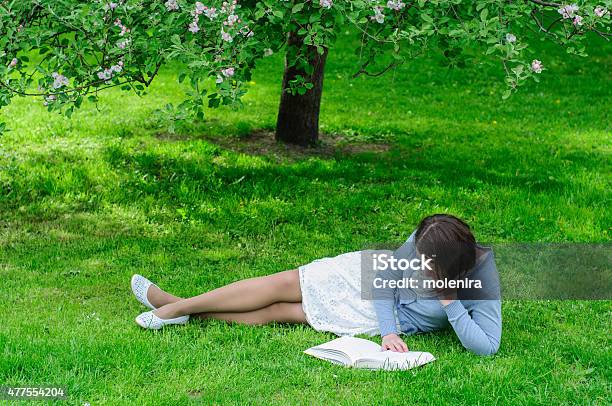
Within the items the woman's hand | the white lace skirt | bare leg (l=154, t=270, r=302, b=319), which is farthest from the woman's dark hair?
bare leg (l=154, t=270, r=302, b=319)

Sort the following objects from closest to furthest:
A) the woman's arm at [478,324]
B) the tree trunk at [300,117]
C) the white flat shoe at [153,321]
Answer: the woman's arm at [478,324] → the white flat shoe at [153,321] → the tree trunk at [300,117]

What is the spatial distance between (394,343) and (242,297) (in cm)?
93

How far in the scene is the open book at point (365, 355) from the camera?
4289 mm

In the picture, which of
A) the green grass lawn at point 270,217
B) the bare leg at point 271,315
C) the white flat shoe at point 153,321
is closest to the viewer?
the green grass lawn at point 270,217

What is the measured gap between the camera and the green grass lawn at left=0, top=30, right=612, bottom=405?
418 centimetres

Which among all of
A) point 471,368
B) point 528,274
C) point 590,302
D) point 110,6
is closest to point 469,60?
point 528,274

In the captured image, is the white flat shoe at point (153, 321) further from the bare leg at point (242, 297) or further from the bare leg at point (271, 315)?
the bare leg at point (271, 315)

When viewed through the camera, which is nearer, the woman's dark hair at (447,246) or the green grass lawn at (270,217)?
the green grass lawn at (270,217)

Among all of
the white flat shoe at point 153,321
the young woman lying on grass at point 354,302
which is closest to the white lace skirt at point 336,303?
the young woman lying on grass at point 354,302

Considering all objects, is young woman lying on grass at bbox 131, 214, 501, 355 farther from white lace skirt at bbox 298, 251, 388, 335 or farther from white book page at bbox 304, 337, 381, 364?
white book page at bbox 304, 337, 381, 364

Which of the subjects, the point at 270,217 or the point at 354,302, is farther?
the point at 270,217

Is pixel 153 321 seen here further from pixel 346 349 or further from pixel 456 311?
pixel 456 311

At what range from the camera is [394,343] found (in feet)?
14.8

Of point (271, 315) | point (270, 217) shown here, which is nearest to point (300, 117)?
point (270, 217)
